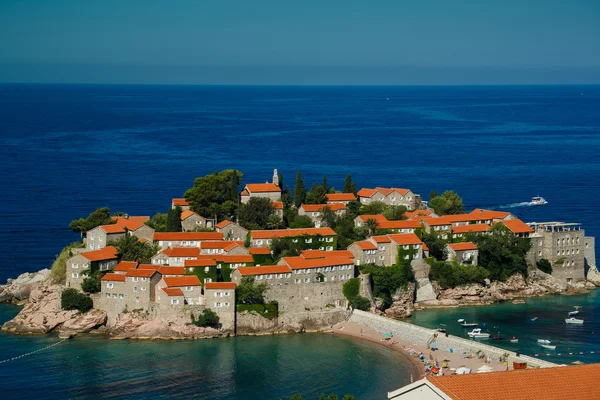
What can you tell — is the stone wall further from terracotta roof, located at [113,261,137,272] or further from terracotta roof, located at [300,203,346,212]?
terracotta roof, located at [113,261,137,272]

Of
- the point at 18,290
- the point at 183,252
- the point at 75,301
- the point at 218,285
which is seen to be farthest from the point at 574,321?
the point at 18,290

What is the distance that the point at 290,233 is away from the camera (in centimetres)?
7144

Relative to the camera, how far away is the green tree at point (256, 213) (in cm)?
7412

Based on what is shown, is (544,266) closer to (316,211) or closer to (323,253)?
(316,211)

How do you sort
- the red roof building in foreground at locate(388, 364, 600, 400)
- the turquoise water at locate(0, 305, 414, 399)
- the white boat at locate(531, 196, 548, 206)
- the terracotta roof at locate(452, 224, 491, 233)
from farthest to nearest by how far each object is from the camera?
the white boat at locate(531, 196, 548, 206)
the terracotta roof at locate(452, 224, 491, 233)
the turquoise water at locate(0, 305, 414, 399)
the red roof building in foreground at locate(388, 364, 600, 400)

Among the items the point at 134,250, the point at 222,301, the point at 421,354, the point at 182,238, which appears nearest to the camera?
the point at 421,354

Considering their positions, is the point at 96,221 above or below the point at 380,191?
below

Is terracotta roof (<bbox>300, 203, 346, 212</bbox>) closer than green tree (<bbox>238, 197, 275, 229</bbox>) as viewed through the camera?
No

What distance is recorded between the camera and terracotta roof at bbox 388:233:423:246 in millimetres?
70688

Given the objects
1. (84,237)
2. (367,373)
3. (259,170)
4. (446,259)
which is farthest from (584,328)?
(259,170)

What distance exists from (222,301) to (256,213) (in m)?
13.7

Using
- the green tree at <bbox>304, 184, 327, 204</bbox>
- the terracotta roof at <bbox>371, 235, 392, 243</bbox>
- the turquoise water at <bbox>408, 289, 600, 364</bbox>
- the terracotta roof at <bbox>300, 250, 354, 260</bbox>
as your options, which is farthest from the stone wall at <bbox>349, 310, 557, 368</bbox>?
the green tree at <bbox>304, 184, 327, 204</bbox>

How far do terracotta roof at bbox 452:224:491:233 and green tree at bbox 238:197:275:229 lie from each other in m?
A: 16.0

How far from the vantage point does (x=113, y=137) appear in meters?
187
